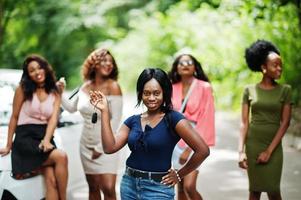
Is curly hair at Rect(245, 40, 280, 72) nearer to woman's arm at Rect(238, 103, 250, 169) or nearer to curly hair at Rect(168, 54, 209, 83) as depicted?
woman's arm at Rect(238, 103, 250, 169)

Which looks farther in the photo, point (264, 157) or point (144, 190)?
point (264, 157)

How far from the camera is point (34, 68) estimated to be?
5484mm

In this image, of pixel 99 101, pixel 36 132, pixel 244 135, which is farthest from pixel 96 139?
pixel 99 101

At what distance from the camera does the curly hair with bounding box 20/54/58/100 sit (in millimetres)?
5418

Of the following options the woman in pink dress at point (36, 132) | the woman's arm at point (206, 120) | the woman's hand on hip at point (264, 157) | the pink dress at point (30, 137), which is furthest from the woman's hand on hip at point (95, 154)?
the woman's hand on hip at point (264, 157)

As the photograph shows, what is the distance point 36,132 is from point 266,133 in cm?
217

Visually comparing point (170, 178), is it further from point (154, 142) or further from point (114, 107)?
point (114, 107)

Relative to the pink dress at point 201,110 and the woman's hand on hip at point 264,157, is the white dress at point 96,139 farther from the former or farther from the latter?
the woman's hand on hip at point 264,157

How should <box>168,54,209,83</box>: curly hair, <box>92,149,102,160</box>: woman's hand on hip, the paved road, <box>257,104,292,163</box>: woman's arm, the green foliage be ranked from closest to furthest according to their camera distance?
<box>257,104,292,163</box>: woman's arm → <box>92,149,102,160</box>: woman's hand on hip → <box>168,54,209,83</box>: curly hair → the paved road → the green foliage

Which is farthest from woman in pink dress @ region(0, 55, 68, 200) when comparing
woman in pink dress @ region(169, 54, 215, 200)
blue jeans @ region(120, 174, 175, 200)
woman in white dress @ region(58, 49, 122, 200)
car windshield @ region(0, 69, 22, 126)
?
blue jeans @ region(120, 174, 175, 200)

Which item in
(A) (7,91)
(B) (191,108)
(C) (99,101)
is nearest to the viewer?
(C) (99,101)

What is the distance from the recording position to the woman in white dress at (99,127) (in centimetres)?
552

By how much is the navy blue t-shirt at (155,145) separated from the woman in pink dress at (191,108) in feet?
5.80

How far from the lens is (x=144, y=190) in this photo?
12.3 feet
